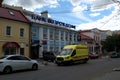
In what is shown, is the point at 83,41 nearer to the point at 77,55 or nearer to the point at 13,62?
the point at 77,55

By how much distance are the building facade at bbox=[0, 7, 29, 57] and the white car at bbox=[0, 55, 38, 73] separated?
486 inches

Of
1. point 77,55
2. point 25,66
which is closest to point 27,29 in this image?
point 77,55

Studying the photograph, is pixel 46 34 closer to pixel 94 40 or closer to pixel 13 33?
pixel 13 33

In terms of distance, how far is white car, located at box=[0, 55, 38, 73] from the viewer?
22.5 m

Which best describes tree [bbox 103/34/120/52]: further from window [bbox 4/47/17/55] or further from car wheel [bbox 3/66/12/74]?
car wheel [bbox 3/66/12/74]

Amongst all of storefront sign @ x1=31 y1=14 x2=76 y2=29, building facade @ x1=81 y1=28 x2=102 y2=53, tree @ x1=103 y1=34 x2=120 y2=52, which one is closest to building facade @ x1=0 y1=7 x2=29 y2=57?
storefront sign @ x1=31 y1=14 x2=76 y2=29

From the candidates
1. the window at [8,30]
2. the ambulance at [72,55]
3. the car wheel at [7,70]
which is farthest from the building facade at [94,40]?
the car wheel at [7,70]

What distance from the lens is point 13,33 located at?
39.1m

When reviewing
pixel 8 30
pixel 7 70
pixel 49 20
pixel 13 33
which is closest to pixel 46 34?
pixel 49 20

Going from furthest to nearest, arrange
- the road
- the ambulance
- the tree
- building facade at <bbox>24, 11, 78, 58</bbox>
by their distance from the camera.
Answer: the tree → building facade at <bbox>24, 11, 78, 58</bbox> → the ambulance → the road

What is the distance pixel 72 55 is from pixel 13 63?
42.8 ft

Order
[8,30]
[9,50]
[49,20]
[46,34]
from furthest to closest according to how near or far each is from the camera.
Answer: [49,20] < [46,34] < [9,50] < [8,30]

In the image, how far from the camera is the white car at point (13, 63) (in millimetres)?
22506

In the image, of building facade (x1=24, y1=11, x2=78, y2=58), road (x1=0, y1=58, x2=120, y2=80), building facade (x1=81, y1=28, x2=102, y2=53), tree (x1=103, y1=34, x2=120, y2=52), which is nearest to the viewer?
road (x1=0, y1=58, x2=120, y2=80)
